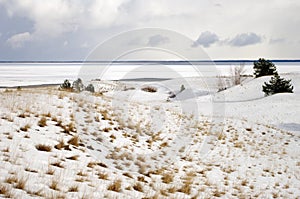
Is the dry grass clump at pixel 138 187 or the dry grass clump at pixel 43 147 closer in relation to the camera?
the dry grass clump at pixel 138 187

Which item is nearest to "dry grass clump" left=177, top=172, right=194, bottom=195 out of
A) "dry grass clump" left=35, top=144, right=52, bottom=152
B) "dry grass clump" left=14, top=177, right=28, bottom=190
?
"dry grass clump" left=35, top=144, right=52, bottom=152

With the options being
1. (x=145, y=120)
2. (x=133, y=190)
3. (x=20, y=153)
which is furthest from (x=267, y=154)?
(x=20, y=153)

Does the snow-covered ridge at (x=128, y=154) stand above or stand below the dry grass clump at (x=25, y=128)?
below

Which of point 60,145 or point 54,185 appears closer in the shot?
point 54,185

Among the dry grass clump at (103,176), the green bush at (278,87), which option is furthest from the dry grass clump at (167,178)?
the green bush at (278,87)

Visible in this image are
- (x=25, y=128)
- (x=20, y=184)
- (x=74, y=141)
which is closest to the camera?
(x=20, y=184)

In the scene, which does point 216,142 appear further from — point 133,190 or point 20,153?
point 20,153

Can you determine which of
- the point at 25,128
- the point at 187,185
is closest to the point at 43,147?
the point at 25,128

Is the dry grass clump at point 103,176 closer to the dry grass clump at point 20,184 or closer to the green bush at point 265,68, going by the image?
the dry grass clump at point 20,184

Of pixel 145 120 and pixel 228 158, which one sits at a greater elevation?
pixel 145 120

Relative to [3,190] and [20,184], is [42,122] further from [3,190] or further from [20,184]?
[3,190]

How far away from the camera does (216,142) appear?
49.4ft

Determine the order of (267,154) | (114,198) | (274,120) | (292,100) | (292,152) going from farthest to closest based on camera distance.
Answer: (292,100)
(274,120)
(292,152)
(267,154)
(114,198)

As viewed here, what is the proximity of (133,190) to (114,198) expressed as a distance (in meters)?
0.98
